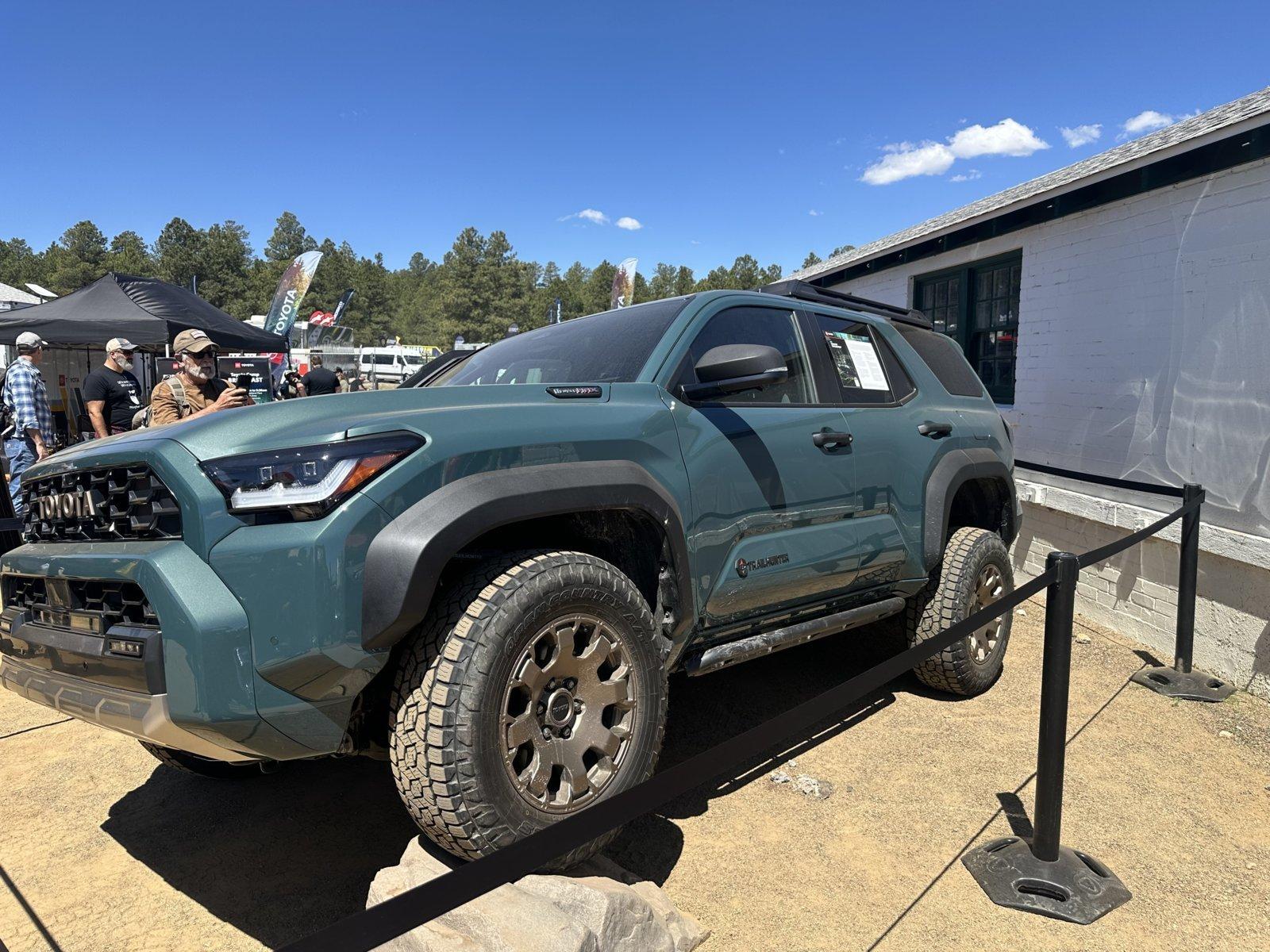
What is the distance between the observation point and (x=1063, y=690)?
2615 mm

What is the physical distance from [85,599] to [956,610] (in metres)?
3.57

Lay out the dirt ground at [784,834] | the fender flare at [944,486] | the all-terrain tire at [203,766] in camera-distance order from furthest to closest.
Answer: the fender flare at [944,486], the all-terrain tire at [203,766], the dirt ground at [784,834]

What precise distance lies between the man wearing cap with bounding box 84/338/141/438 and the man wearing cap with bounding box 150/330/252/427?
79.7 inches

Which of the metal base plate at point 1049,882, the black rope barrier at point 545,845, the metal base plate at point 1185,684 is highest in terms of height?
the black rope barrier at point 545,845

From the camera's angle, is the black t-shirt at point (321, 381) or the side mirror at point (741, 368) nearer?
the side mirror at point (741, 368)

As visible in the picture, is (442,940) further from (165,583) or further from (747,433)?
(747,433)

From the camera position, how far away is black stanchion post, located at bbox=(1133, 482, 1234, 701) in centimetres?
442

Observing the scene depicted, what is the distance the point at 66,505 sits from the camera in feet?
7.68

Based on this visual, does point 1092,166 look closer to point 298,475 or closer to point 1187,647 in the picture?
point 1187,647

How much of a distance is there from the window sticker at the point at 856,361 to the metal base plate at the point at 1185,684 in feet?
8.18

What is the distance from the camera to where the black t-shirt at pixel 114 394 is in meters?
6.75

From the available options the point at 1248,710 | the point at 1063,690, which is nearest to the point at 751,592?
the point at 1063,690

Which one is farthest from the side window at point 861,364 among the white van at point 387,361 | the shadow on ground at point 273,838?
the white van at point 387,361

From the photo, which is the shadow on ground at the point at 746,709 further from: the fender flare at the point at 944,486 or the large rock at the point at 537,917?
the fender flare at the point at 944,486
